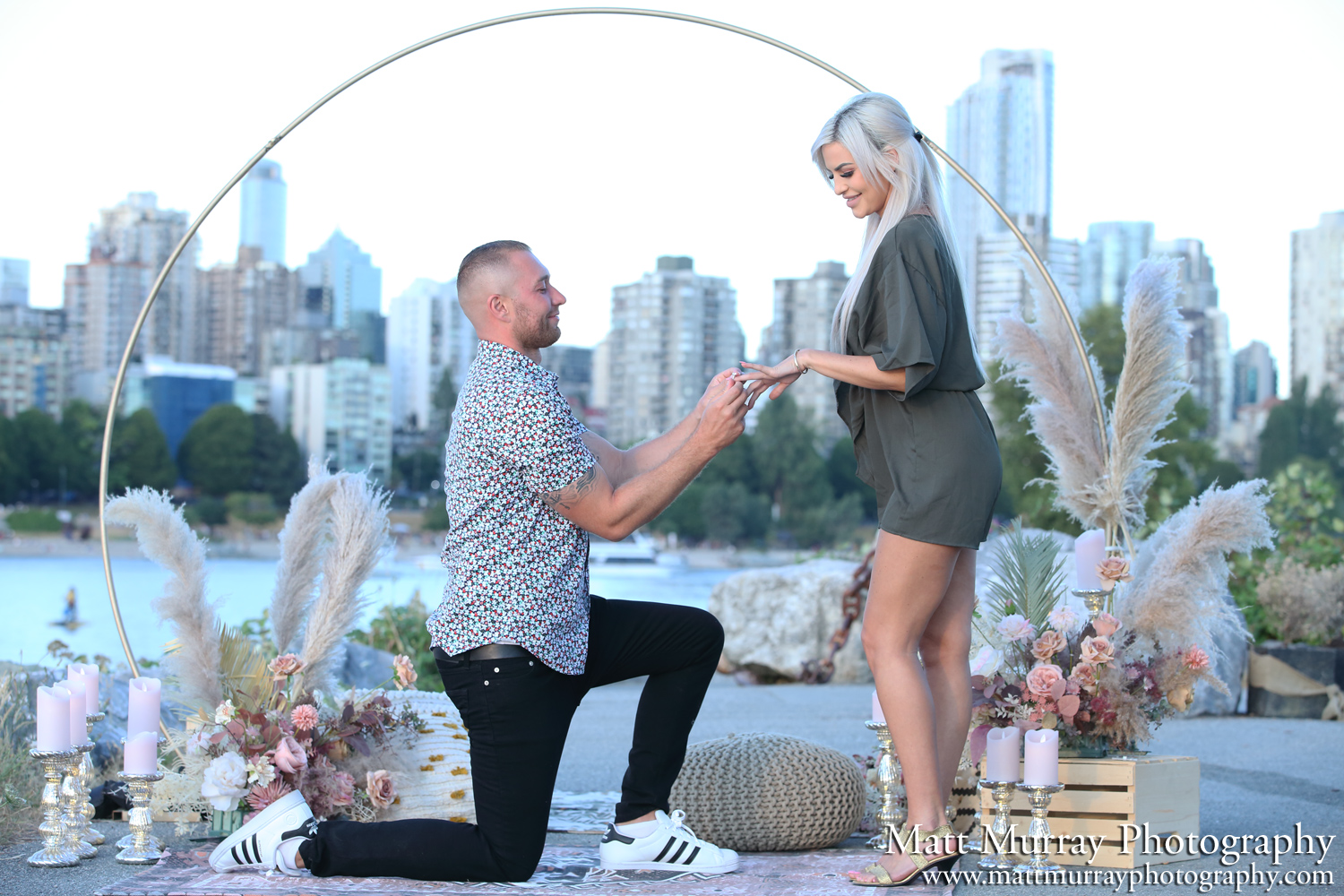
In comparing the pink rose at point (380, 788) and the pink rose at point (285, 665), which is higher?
the pink rose at point (285, 665)

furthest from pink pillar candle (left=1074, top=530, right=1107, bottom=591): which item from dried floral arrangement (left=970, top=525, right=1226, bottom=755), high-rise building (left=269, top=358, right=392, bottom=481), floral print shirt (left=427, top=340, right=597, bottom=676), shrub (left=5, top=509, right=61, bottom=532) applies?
high-rise building (left=269, top=358, right=392, bottom=481)

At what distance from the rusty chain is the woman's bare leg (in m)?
4.69

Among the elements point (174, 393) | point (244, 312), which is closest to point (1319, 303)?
point (174, 393)

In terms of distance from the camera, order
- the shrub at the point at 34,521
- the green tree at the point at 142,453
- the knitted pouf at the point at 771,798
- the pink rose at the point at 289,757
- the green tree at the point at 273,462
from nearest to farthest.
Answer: the pink rose at the point at 289,757
the knitted pouf at the point at 771,798
the shrub at the point at 34,521
the green tree at the point at 142,453
the green tree at the point at 273,462

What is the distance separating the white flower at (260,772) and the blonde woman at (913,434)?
155cm

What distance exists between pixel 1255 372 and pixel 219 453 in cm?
7912

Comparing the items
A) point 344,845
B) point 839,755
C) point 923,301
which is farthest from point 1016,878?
point 344,845

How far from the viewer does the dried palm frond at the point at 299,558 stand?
3.72 metres

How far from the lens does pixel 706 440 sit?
2.93m

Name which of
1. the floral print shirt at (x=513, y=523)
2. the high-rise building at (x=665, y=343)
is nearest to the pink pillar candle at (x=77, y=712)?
the floral print shirt at (x=513, y=523)

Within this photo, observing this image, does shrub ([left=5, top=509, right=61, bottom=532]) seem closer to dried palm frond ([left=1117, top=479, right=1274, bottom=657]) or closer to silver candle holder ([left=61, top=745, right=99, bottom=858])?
silver candle holder ([left=61, top=745, right=99, bottom=858])

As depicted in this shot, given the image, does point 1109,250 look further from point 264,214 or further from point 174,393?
point 264,214

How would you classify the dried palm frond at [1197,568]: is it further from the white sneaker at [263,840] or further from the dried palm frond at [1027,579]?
the white sneaker at [263,840]

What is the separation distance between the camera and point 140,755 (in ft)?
10.3
